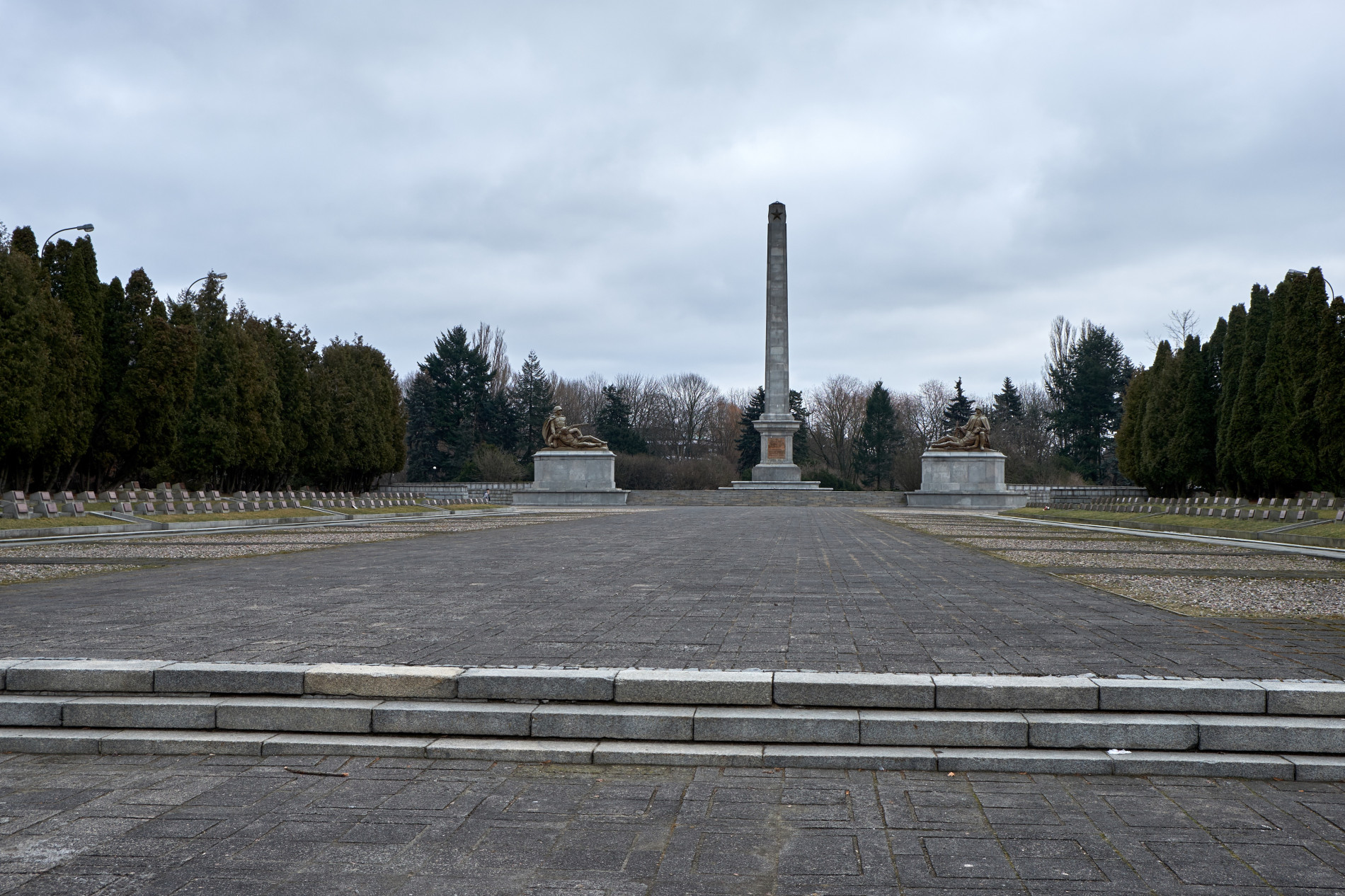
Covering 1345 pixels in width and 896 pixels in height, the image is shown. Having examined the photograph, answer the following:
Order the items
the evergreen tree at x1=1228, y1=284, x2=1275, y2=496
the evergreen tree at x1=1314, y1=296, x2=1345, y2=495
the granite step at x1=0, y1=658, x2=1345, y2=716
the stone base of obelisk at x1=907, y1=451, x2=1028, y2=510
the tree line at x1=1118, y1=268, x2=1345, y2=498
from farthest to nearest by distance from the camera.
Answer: the stone base of obelisk at x1=907, y1=451, x2=1028, y2=510
the evergreen tree at x1=1228, y1=284, x2=1275, y2=496
the tree line at x1=1118, y1=268, x2=1345, y2=498
the evergreen tree at x1=1314, y1=296, x2=1345, y2=495
the granite step at x1=0, y1=658, x2=1345, y2=716

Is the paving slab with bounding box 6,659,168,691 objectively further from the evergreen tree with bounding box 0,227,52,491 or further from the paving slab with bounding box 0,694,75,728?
the evergreen tree with bounding box 0,227,52,491

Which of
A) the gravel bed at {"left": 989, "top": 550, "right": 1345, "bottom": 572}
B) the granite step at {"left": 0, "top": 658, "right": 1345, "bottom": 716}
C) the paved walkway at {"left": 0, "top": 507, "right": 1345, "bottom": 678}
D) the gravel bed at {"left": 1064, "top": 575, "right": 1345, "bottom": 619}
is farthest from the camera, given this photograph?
the gravel bed at {"left": 989, "top": 550, "right": 1345, "bottom": 572}

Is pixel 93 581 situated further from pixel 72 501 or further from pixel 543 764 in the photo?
pixel 72 501

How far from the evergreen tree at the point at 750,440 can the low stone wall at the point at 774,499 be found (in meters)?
27.1

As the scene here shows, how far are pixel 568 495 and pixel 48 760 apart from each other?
42.2m

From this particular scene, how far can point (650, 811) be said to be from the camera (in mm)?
4008

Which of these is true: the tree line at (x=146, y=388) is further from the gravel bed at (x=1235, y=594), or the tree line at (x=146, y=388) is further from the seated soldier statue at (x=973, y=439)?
the seated soldier statue at (x=973, y=439)

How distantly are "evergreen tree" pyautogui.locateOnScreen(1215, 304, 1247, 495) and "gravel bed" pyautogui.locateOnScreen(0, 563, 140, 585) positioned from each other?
3322cm

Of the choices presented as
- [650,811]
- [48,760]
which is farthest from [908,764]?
[48,760]

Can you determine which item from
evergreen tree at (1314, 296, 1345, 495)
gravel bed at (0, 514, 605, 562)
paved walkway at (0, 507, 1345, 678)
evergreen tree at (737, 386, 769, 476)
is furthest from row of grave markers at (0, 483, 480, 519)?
evergreen tree at (737, 386, 769, 476)

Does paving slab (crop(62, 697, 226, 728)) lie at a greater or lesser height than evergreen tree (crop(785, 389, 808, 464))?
lesser

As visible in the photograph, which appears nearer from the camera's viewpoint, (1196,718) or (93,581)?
(1196,718)

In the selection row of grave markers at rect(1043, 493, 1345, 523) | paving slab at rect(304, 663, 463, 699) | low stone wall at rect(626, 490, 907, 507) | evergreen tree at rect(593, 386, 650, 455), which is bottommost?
low stone wall at rect(626, 490, 907, 507)

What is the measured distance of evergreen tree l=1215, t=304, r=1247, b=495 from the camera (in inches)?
1315
